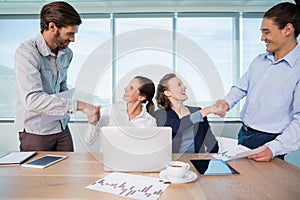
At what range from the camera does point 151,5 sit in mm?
3596

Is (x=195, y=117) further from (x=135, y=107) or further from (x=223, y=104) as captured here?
(x=135, y=107)

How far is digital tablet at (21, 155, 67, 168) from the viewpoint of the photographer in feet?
4.02

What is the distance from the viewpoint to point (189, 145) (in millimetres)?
1746

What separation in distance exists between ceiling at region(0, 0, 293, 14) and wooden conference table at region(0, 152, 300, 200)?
2.64m

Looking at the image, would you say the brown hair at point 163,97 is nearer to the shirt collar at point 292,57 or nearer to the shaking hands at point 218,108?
the shaking hands at point 218,108

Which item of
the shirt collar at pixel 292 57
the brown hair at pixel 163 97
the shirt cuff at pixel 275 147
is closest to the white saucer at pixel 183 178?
the shirt cuff at pixel 275 147

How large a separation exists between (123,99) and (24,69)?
0.57 meters

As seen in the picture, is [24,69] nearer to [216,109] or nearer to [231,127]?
[216,109]

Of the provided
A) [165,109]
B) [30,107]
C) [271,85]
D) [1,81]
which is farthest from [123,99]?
[1,81]

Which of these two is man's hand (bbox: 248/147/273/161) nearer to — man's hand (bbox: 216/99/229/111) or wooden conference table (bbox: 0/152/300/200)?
wooden conference table (bbox: 0/152/300/200)

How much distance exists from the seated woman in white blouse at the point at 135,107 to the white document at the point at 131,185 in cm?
51

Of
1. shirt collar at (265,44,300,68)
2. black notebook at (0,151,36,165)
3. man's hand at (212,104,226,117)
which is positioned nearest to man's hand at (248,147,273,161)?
Result: man's hand at (212,104,226,117)

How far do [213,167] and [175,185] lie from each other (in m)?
0.29

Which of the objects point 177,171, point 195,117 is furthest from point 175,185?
point 195,117
